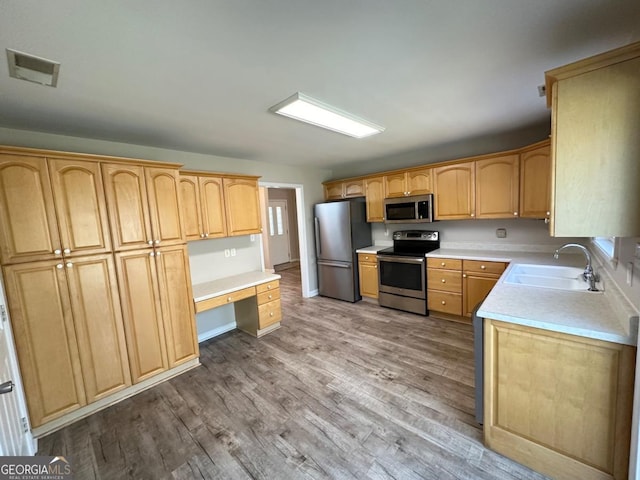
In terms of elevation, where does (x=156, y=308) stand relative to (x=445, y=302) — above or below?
above

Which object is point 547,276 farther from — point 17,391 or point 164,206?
point 17,391

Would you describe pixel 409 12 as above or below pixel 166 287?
above

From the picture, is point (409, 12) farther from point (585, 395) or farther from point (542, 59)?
point (585, 395)

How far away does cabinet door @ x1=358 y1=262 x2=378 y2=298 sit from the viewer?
437 cm

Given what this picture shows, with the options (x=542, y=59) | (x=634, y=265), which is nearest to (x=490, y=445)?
(x=634, y=265)

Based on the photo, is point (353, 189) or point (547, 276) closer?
point (547, 276)

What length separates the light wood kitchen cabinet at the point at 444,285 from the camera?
3504 mm

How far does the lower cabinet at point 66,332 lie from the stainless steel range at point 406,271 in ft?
11.0

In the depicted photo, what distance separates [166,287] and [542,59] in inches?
135

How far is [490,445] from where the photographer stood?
168 cm

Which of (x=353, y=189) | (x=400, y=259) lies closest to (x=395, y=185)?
(x=353, y=189)

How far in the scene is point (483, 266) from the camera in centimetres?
327

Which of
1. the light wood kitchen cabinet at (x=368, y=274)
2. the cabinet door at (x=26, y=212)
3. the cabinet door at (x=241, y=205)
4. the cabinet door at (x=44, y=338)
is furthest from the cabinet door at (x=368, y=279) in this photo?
the cabinet door at (x=26, y=212)

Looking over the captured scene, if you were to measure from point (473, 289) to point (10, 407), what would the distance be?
13.9 ft
